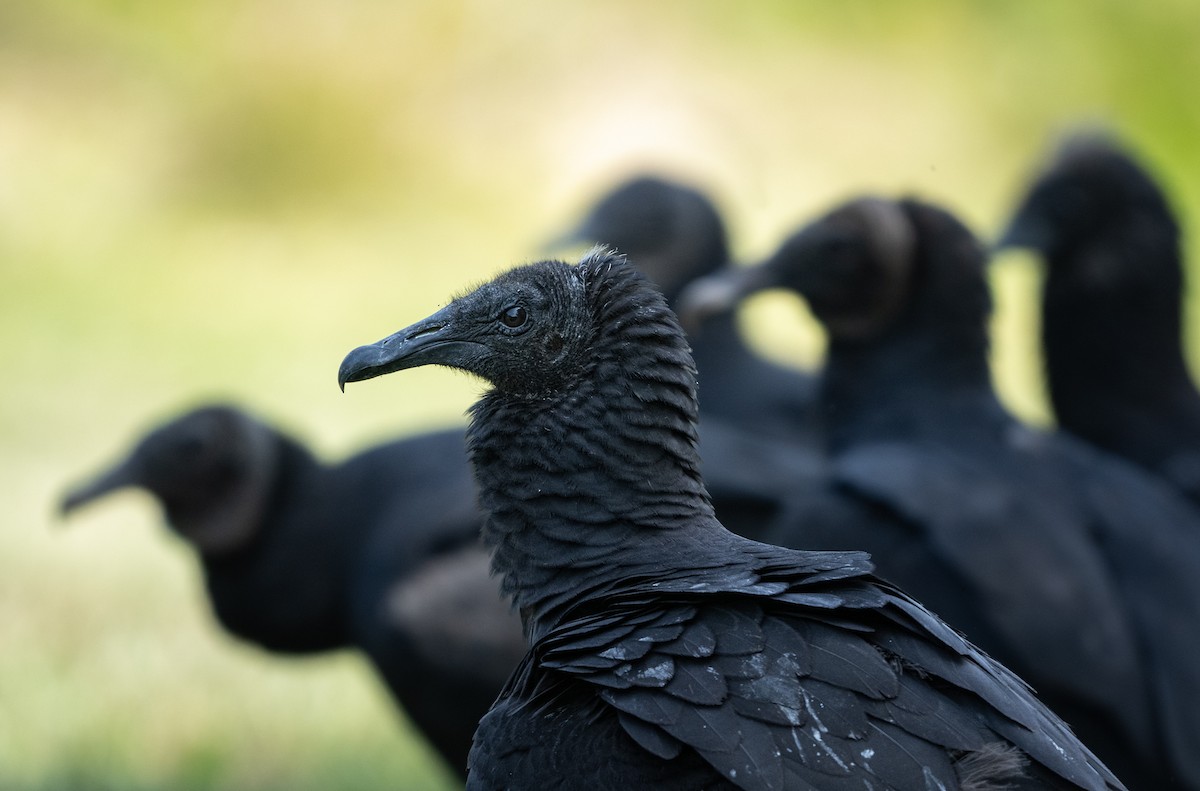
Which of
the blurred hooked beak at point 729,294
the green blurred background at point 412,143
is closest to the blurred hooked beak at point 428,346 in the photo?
the blurred hooked beak at point 729,294

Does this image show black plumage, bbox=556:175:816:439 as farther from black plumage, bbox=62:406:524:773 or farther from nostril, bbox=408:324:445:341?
nostril, bbox=408:324:445:341

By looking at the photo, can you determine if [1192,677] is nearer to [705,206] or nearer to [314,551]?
[314,551]

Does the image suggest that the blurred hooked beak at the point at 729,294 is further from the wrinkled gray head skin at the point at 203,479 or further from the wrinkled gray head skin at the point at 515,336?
the wrinkled gray head skin at the point at 515,336

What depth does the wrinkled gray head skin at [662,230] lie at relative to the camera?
610cm

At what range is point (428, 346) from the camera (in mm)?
2723

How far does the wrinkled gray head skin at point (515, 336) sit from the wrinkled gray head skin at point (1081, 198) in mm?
2686

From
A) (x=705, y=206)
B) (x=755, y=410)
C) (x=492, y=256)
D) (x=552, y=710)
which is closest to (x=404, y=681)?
(x=755, y=410)

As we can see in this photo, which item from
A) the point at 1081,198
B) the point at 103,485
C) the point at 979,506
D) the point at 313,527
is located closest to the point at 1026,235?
the point at 1081,198

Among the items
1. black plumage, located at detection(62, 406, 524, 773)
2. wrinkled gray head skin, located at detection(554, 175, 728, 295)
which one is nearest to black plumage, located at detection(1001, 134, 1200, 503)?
wrinkled gray head skin, located at detection(554, 175, 728, 295)

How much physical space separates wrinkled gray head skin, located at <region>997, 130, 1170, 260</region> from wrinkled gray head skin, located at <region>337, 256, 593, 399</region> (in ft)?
8.81

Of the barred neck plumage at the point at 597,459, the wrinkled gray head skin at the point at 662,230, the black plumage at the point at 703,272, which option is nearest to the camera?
the barred neck plumage at the point at 597,459

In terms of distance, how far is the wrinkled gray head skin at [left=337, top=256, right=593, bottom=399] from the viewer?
2701 millimetres

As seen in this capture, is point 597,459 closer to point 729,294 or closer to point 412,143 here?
point 729,294

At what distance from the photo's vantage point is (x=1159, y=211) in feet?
16.5
